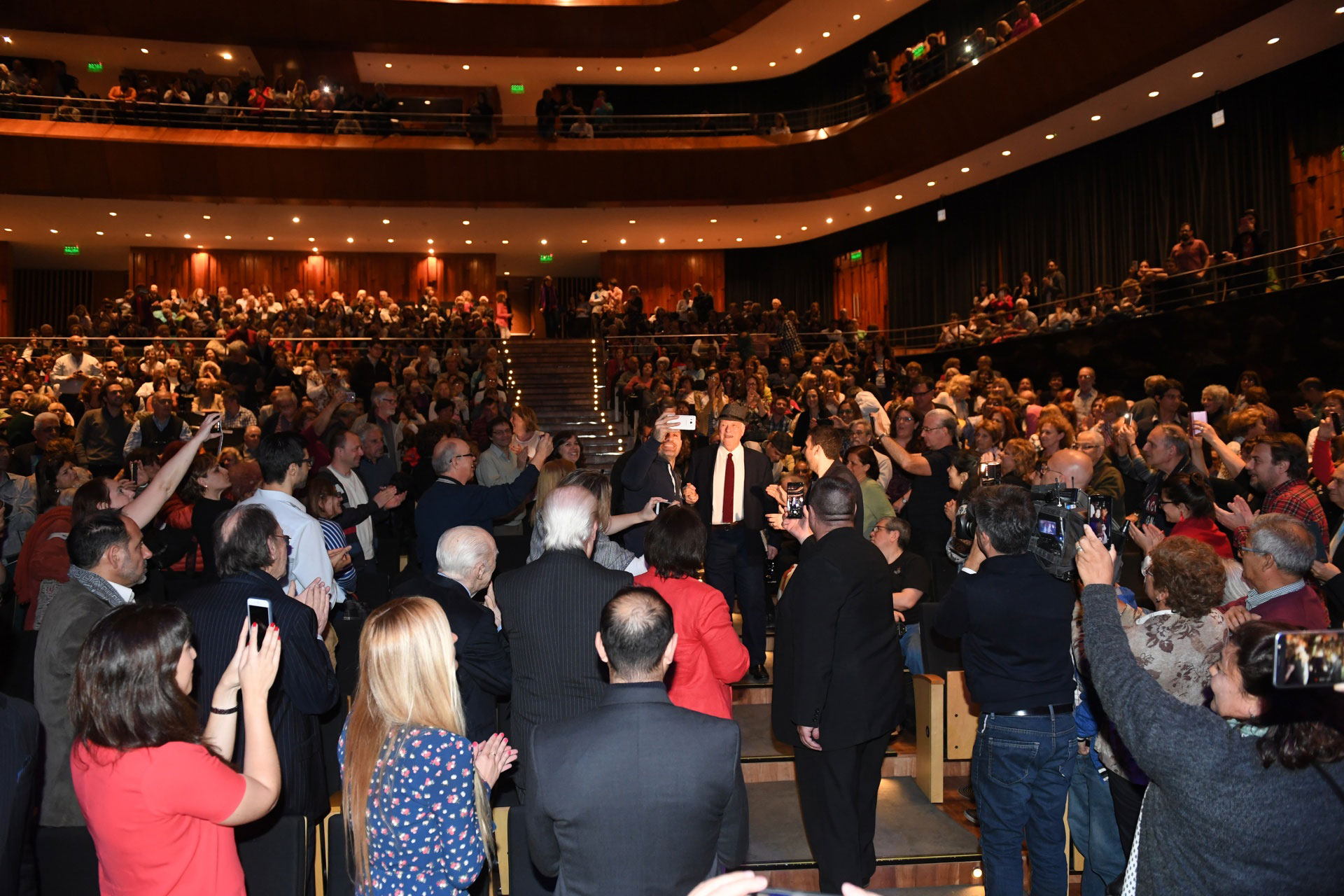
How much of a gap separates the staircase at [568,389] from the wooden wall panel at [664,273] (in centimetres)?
643

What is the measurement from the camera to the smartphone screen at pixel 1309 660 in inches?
52.4

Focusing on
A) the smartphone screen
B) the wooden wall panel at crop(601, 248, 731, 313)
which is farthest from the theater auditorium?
the wooden wall panel at crop(601, 248, 731, 313)

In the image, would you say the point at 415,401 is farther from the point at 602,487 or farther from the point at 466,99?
the point at 466,99

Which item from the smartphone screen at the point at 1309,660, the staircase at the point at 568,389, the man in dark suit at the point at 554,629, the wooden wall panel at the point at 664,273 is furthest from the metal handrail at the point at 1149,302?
the smartphone screen at the point at 1309,660

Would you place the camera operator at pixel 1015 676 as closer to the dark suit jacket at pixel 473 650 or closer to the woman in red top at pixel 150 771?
A: the dark suit jacket at pixel 473 650

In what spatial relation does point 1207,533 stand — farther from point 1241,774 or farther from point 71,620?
→ point 71,620

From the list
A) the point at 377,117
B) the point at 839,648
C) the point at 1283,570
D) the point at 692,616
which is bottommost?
the point at 839,648

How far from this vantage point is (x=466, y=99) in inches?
847

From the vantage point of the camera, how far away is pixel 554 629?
9.58 feet

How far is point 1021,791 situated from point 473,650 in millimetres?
1791

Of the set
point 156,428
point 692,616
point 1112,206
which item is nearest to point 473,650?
point 692,616

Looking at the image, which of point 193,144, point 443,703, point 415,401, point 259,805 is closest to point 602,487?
point 443,703

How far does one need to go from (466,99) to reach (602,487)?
65.9 ft

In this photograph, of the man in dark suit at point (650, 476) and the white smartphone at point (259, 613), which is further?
the man in dark suit at point (650, 476)
